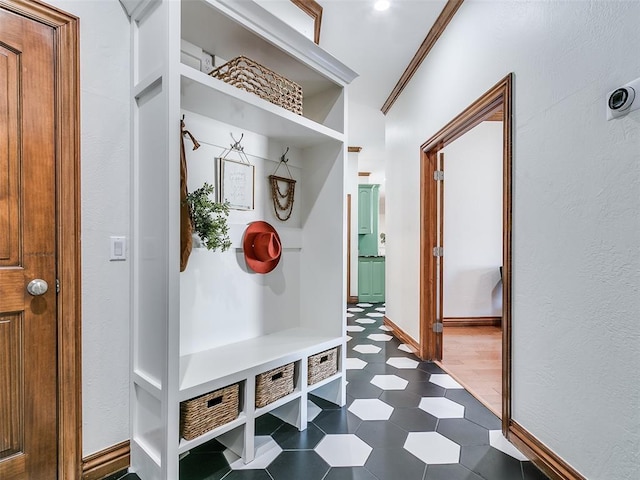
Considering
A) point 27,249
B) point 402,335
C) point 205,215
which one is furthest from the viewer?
point 402,335

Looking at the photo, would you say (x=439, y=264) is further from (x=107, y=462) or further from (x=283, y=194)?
(x=107, y=462)

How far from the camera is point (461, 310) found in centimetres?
438

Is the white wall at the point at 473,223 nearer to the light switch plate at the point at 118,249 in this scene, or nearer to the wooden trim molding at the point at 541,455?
the wooden trim molding at the point at 541,455

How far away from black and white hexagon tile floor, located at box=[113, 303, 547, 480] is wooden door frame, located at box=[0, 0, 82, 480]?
0.35 meters

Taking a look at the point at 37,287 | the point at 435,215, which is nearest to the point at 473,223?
the point at 435,215

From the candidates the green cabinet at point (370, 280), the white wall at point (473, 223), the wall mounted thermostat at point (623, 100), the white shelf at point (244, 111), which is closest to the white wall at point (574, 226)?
the wall mounted thermostat at point (623, 100)

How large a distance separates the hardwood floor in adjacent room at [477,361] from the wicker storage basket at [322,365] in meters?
1.02

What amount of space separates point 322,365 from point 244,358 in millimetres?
513

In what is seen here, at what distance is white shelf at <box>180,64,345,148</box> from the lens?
148 centimetres

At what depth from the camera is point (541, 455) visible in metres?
1.56

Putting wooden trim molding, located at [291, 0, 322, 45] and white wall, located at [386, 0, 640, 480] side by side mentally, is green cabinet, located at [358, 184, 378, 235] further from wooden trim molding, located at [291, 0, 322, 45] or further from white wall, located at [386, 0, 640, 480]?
white wall, located at [386, 0, 640, 480]

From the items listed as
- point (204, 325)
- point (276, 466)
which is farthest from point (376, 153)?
point (276, 466)

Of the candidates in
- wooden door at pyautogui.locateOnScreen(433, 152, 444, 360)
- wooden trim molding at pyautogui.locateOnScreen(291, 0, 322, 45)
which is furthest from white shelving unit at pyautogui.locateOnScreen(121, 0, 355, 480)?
wooden door at pyautogui.locateOnScreen(433, 152, 444, 360)

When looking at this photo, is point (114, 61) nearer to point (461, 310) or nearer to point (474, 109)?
point (474, 109)
